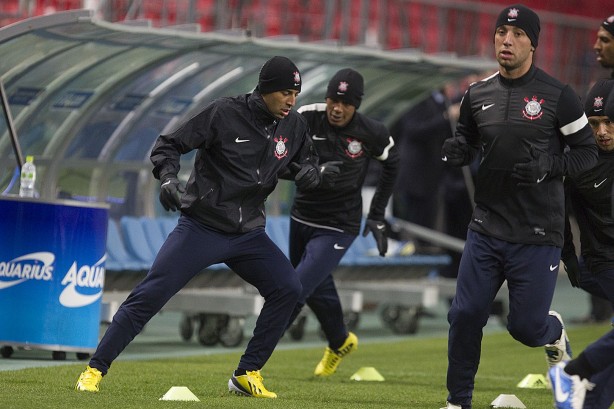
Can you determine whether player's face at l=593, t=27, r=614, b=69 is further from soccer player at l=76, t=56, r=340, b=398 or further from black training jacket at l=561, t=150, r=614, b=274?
soccer player at l=76, t=56, r=340, b=398

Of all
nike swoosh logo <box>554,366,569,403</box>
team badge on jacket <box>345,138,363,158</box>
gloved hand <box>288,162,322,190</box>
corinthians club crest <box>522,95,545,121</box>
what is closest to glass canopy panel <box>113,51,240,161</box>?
team badge on jacket <box>345,138,363,158</box>

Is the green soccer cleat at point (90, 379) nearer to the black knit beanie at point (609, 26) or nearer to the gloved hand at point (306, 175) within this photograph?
the gloved hand at point (306, 175)

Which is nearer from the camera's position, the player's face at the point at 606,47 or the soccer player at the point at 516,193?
the soccer player at the point at 516,193

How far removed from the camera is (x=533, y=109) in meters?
8.71

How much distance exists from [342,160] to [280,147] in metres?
2.25

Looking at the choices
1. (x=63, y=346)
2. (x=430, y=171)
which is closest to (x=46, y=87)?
(x=63, y=346)

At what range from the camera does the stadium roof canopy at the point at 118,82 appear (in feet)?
43.4

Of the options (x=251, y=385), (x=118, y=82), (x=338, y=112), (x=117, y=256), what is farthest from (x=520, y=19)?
(x=117, y=256)

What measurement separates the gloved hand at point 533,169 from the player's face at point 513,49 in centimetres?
51

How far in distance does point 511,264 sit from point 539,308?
313 millimetres

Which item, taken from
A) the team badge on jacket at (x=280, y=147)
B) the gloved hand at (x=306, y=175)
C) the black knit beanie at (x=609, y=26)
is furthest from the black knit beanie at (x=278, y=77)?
the black knit beanie at (x=609, y=26)

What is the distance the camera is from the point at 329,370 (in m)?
12.2

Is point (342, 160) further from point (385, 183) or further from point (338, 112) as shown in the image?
point (385, 183)

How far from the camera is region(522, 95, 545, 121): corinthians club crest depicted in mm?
8711
